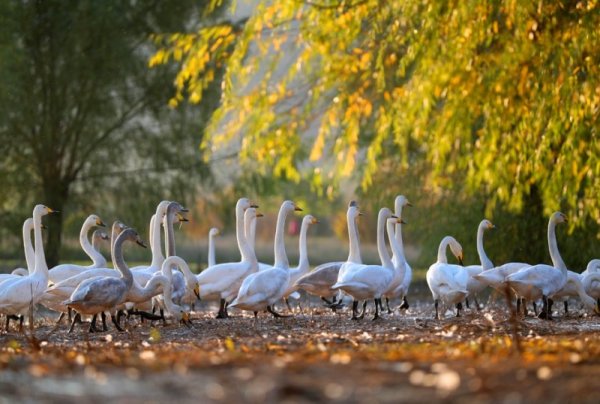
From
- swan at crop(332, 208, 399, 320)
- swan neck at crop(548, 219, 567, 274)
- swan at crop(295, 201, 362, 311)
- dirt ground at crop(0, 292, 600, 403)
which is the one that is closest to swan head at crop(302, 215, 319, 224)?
swan at crop(295, 201, 362, 311)

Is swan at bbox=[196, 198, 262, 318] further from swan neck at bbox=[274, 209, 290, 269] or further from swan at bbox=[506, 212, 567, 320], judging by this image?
swan at bbox=[506, 212, 567, 320]

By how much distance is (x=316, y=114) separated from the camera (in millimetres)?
16766

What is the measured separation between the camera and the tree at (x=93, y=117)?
3130cm

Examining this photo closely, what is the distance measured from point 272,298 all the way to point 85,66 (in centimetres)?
1726

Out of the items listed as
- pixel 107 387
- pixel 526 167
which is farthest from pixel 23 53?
pixel 107 387

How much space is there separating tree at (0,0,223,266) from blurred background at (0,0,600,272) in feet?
0.16

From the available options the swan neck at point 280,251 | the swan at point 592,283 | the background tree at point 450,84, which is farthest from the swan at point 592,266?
the swan neck at point 280,251

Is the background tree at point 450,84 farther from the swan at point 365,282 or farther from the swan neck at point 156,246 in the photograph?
the swan neck at point 156,246

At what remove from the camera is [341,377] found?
7.11 metres

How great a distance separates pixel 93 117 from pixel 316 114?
54.0 ft

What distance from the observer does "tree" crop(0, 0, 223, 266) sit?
31.3 meters

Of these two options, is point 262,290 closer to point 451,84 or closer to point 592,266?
point 451,84

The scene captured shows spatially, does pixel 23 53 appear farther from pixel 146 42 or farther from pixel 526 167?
pixel 526 167

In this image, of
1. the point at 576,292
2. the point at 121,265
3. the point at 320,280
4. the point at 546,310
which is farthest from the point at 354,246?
the point at 121,265
